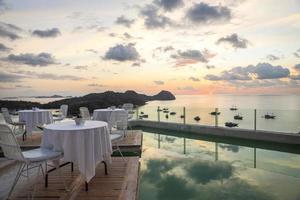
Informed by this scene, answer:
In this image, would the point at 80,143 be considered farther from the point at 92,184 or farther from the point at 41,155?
the point at 92,184

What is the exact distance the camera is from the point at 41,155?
3.74 meters

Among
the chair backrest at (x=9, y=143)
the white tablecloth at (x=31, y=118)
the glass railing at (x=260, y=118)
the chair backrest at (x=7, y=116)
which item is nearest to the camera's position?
the chair backrest at (x=9, y=143)

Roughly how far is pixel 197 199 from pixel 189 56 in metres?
12.3

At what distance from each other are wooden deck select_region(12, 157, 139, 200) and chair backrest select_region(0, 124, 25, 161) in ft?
2.01

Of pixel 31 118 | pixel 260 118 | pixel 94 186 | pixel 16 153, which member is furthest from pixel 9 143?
pixel 260 118

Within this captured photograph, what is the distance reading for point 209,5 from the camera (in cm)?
1006

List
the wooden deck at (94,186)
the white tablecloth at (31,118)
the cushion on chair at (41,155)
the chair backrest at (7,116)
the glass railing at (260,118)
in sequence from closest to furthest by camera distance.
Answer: the cushion on chair at (41,155) < the wooden deck at (94,186) < the white tablecloth at (31,118) < the chair backrest at (7,116) < the glass railing at (260,118)

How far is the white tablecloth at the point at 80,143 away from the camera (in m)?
3.87

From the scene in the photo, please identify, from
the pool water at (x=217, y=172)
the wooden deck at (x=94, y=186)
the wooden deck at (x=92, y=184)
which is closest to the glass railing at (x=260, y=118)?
the pool water at (x=217, y=172)

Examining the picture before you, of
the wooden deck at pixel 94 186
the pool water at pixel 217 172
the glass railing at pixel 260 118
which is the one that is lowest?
the pool water at pixel 217 172

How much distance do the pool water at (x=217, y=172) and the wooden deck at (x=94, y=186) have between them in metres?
0.35

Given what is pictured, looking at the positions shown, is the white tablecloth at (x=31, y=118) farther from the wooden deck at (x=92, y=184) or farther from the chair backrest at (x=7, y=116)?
the wooden deck at (x=92, y=184)

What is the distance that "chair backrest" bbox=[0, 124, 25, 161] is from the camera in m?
3.37

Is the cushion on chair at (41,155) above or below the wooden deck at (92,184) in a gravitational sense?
above
